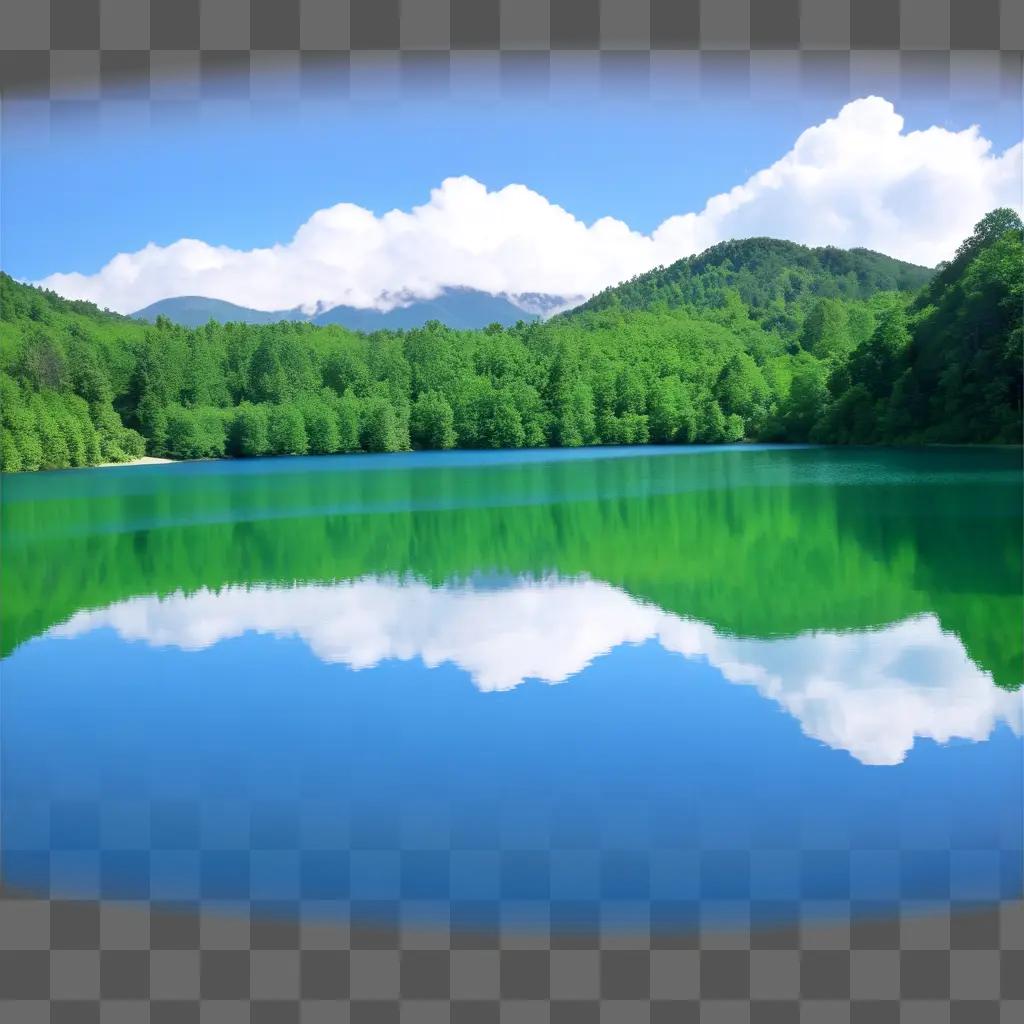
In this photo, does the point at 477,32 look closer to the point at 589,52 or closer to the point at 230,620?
the point at 589,52

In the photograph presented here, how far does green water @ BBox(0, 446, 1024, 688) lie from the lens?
9141mm

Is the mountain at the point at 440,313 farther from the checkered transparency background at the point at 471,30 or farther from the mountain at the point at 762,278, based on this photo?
the checkered transparency background at the point at 471,30

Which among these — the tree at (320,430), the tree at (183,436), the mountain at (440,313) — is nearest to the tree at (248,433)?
the tree at (183,436)

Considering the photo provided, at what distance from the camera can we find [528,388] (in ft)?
192

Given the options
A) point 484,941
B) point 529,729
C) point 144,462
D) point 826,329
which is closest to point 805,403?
point 826,329

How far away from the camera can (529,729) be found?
570 cm

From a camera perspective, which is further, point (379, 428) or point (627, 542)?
point (379, 428)

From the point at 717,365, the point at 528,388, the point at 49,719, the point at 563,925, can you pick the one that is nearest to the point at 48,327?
the point at 528,388

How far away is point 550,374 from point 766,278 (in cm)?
2071

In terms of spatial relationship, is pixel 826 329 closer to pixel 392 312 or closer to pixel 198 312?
pixel 198 312

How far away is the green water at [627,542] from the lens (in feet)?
30.0

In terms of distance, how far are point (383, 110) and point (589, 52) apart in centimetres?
141

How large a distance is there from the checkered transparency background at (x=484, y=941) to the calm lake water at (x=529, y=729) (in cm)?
19

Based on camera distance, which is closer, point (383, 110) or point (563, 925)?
point (563, 925)
